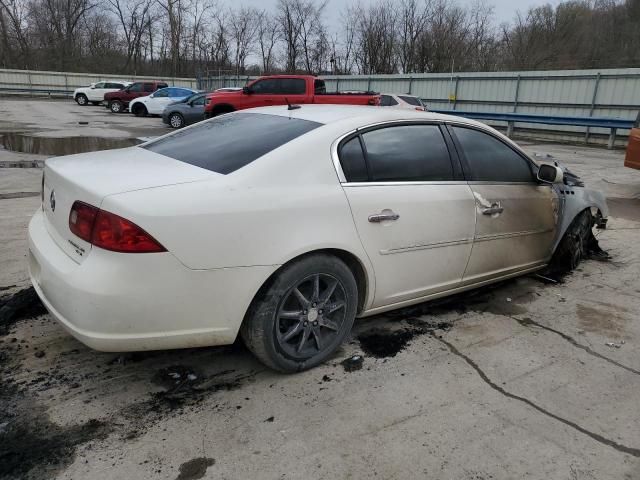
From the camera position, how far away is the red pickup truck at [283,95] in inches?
607

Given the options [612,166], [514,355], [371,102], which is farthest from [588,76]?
[514,355]

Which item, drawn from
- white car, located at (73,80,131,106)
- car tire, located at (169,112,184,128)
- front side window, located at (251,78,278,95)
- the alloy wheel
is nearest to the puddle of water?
front side window, located at (251,78,278,95)

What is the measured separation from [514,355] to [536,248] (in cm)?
135

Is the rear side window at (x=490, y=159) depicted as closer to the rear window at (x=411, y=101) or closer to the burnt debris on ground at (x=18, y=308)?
the burnt debris on ground at (x=18, y=308)

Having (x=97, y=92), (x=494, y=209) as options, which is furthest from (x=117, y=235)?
(x=97, y=92)

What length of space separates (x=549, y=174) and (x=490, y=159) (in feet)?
1.91

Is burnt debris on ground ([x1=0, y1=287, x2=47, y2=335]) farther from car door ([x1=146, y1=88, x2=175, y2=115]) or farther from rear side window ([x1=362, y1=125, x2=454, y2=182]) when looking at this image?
car door ([x1=146, y1=88, x2=175, y2=115])

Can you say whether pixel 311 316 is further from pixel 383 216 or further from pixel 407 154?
pixel 407 154

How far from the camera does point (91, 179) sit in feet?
8.83

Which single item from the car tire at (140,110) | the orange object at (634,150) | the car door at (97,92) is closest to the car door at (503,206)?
the orange object at (634,150)

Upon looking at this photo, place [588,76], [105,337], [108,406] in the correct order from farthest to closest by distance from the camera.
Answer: [588,76]
[108,406]
[105,337]

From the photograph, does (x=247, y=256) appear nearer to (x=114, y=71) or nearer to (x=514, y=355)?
(x=514, y=355)

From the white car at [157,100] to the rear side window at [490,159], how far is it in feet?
77.5

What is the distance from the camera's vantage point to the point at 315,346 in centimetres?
311
